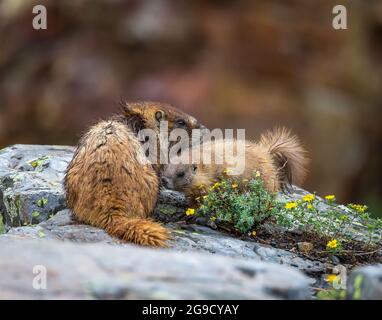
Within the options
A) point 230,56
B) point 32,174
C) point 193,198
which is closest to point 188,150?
point 193,198

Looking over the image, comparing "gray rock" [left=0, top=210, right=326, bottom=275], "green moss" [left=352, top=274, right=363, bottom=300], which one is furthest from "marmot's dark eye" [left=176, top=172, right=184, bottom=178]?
"green moss" [left=352, top=274, right=363, bottom=300]

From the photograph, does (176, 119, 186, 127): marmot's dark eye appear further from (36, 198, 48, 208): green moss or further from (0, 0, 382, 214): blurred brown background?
(0, 0, 382, 214): blurred brown background

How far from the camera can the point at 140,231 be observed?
7336 millimetres

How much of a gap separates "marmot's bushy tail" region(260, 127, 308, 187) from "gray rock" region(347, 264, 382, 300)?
→ 407 cm

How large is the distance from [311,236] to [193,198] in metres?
1.27

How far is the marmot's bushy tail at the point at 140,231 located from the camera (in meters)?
7.28

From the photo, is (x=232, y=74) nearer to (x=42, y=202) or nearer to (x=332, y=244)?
(x=42, y=202)

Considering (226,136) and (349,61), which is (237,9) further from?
(226,136)

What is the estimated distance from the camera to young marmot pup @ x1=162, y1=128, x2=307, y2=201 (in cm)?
884

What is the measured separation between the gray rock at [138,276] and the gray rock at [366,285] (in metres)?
0.36

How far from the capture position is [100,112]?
58.0ft

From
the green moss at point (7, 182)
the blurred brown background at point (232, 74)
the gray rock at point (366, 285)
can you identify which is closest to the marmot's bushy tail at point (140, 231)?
the green moss at point (7, 182)

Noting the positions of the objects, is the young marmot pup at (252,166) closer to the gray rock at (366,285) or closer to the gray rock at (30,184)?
the gray rock at (30,184)
